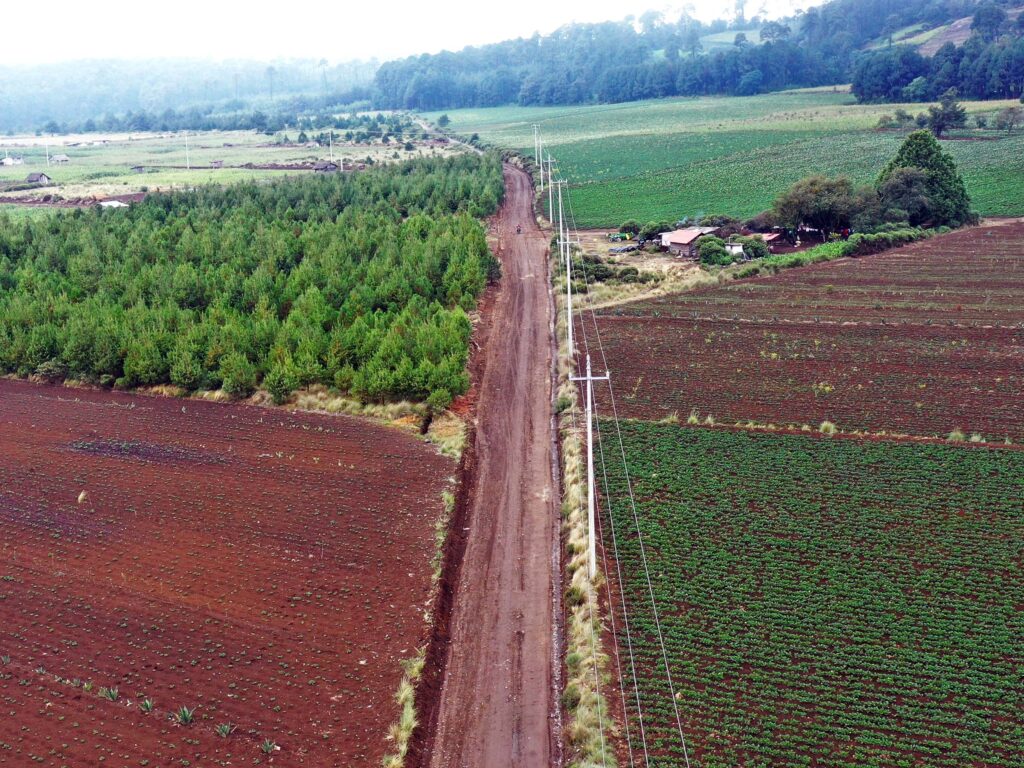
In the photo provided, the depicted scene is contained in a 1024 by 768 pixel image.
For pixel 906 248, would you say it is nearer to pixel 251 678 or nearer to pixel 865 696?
pixel 865 696

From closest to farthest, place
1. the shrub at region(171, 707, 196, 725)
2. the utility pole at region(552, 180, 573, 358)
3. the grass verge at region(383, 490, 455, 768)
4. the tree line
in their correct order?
1. the grass verge at region(383, 490, 455, 768)
2. the shrub at region(171, 707, 196, 725)
3. the utility pole at region(552, 180, 573, 358)
4. the tree line

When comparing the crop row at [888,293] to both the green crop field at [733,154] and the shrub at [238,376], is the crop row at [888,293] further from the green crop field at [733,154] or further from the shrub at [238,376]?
the shrub at [238,376]

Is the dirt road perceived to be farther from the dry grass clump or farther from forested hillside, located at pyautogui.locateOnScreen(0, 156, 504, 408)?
forested hillside, located at pyautogui.locateOnScreen(0, 156, 504, 408)

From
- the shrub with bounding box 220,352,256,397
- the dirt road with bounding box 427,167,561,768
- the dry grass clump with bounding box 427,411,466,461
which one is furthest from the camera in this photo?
the shrub with bounding box 220,352,256,397

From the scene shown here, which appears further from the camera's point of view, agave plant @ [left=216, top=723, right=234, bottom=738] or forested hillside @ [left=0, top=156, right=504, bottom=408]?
forested hillside @ [left=0, top=156, right=504, bottom=408]

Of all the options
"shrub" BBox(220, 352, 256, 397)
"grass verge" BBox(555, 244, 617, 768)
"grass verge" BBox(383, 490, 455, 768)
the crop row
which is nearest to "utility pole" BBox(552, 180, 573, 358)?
the crop row

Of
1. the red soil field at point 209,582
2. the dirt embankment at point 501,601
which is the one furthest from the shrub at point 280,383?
the dirt embankment at point 501,601

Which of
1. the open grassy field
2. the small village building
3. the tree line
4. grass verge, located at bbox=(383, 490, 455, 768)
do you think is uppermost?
the tree line

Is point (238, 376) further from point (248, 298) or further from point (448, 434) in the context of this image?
point (448, 434)

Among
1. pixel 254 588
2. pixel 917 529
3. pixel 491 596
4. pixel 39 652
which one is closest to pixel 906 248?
pixel 917 529
